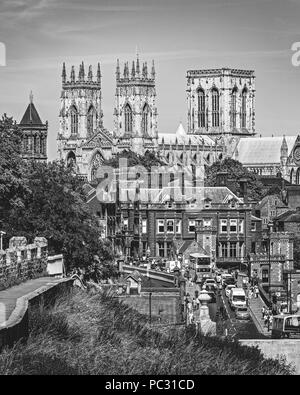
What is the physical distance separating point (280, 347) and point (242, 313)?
25040 mm

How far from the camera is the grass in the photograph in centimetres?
3303

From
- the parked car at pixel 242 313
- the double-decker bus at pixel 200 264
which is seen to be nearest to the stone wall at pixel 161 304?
the parked car at pixel 242 313

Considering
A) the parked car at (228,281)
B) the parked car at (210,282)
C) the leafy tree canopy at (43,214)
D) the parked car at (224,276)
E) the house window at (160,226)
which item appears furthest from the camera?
the house window at (160,226)

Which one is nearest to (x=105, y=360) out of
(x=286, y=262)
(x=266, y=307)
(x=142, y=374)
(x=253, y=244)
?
(x=142, y=374)

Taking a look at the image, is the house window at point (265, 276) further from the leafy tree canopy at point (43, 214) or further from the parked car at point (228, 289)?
the leafy tree canopy at point (43, 214)

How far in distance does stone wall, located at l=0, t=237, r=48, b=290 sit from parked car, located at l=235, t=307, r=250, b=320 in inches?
1008

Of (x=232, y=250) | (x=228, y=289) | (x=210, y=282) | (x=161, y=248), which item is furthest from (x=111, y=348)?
(x=161, y=248)

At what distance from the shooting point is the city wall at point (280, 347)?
160ft

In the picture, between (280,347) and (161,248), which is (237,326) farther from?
(161,248)

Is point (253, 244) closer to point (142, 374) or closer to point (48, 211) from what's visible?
point (48, 211)

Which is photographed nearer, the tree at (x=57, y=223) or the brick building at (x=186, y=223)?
the tree at (x=57, y=223)

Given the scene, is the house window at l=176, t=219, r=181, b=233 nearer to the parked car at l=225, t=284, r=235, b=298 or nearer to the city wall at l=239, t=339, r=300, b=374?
the parked car at l=225, t=284, r=235, b=298

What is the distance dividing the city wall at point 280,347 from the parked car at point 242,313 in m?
22.3
